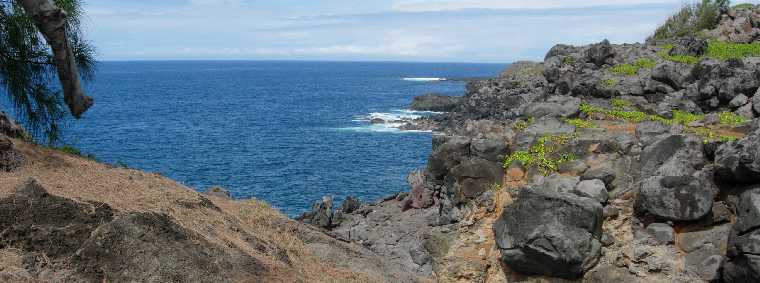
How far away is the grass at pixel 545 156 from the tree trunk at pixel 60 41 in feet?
44.5

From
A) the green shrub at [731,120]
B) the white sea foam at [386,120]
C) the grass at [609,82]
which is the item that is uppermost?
the grass at [609,82]

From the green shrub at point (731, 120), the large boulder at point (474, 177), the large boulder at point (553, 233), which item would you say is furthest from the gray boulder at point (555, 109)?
the large boulder at point (553, 233)

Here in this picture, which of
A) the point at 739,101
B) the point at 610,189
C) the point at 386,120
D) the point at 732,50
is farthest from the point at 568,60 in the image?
the point at 386,120

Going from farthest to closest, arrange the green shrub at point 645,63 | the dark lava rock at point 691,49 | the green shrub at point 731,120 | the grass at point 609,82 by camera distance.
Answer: the dark lava rock at point 691,49, the green shrub at point 645,63, the grass at point 609,82, the green shrub at point 731,120

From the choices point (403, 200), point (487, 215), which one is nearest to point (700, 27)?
point (403, 200)

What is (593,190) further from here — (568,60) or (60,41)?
(568,60)

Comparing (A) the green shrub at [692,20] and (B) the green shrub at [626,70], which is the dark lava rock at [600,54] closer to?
(B) the green shrub at [626,70]

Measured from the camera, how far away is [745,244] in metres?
14.2

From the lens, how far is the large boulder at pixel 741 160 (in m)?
15.2

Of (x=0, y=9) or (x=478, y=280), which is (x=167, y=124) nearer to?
(x=0, y=9)

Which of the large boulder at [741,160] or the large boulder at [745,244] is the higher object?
the large boulder at [741,160]

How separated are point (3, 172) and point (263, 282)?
7.21 metres

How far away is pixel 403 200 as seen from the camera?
137 ft

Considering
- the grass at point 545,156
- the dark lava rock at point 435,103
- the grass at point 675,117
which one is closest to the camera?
the grass at point 545,156
